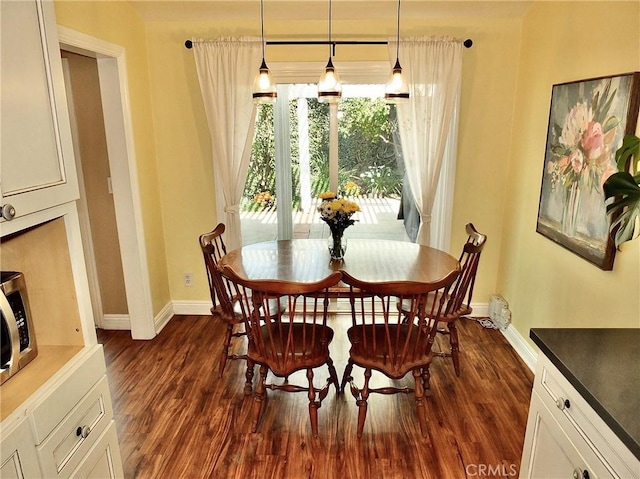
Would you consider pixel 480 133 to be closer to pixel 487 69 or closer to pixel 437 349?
pixel 487 69

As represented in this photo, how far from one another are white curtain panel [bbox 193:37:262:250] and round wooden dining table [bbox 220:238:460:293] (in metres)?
0.73

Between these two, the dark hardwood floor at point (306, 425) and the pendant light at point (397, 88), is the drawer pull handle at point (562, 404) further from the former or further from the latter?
the pendant light at point (397, 88)

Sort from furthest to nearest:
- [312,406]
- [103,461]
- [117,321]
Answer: [117,321] → [312,406] → [103,461]

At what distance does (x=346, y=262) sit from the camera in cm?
269

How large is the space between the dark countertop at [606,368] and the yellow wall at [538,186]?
0.65 m

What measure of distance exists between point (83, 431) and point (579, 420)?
1.67 metres

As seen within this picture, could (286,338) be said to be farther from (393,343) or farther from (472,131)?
(472,131)

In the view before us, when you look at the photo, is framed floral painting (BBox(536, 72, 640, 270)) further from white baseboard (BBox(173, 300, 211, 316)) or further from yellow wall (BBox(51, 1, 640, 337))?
white baseboard (BBox(173, 300, 211, 316))

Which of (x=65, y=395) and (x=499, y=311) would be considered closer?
(x=65, y=395)

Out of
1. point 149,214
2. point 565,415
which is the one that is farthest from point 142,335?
point 565,415

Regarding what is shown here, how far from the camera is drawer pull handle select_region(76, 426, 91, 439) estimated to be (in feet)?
5.00

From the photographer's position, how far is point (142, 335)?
336cm

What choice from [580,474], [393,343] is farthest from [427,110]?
[580,474]

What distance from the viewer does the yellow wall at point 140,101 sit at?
2.59 m
